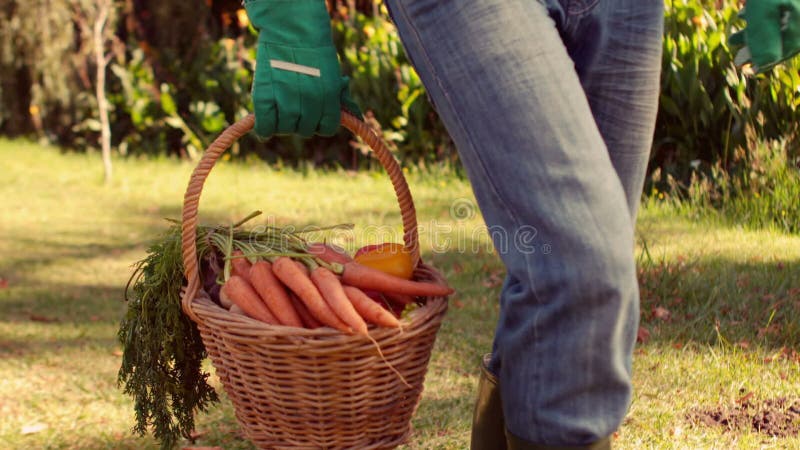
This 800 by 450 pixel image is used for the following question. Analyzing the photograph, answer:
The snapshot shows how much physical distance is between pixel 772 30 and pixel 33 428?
2065mm

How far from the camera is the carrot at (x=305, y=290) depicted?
1.75 metres

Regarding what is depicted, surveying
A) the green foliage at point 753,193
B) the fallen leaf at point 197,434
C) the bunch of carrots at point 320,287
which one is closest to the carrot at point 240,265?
the bunch of carrots at point 320,287

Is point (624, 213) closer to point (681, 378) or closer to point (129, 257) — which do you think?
point (681, 378)

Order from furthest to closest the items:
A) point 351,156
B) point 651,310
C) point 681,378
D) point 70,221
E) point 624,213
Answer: point 351,156 → point 70,221 → point 651,310 → point 681,378 → point 624,213

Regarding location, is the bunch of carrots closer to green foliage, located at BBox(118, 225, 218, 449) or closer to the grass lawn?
green foliage, located at BBox(118, 225, 218, 449)

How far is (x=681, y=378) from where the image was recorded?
2627 millimetres

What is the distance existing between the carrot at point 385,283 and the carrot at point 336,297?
0.16 feet

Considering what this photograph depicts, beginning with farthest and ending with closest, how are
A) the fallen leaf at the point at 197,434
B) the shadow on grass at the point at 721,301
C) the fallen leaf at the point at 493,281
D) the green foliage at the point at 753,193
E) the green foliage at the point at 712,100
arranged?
the green foliage at the point at 712,100 → the green foliage at the point at 753,193 → the fallen leaf at the point at 493,281 → the shadow on grass at the point at 721,301 → the fallen leaf at the point at 197,434

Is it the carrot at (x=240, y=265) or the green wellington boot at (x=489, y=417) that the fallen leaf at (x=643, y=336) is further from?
the carrot at (x=240, y=265)

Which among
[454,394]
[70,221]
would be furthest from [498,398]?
[70,221]

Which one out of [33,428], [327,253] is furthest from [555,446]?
[33,428]

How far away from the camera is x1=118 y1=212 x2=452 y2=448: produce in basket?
1816 millimetres

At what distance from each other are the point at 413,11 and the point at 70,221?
4.18 metres

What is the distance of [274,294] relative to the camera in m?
1.85
